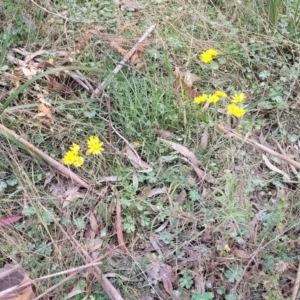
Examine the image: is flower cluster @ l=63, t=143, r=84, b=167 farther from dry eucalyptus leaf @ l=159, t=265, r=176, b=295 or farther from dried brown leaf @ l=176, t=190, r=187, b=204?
dry eucalyptus leaf @ l=159, t=265, r=176, b=295

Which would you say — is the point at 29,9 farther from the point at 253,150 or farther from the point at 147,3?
the point at 253,150

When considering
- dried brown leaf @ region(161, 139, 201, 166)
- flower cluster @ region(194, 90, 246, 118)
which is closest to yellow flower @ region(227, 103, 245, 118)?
flower cluster @ region(194, 90, 246, 118)

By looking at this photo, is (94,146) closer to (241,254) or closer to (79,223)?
(79,223)

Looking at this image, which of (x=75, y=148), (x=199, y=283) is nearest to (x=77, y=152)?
(x=75, y=148)

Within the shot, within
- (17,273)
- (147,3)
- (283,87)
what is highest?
(147,3)

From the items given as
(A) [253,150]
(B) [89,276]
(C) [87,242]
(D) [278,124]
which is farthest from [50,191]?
(D) [278,124]

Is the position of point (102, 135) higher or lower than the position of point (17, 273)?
higher

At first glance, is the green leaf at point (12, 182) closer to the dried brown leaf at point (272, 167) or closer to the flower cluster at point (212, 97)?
the flower cluster at point (212, 97)
